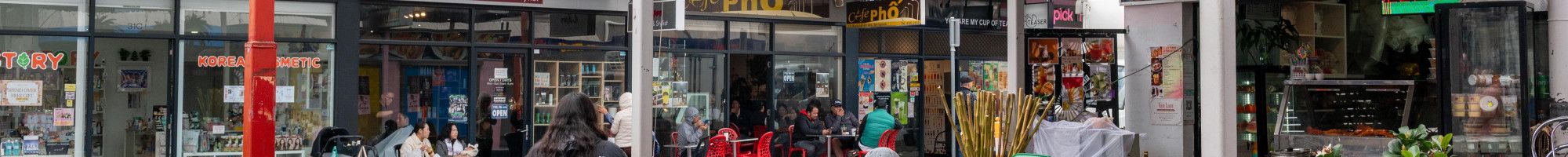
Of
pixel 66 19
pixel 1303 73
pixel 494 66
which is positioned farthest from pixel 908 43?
pixel 66 19

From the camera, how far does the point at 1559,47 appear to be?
9.89m

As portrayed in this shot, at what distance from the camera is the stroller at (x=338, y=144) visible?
1347 cm

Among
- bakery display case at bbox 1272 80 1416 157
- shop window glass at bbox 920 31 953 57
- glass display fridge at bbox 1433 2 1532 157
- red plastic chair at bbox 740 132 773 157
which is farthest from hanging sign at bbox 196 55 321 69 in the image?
glass display fridge at bbox 1433 2 1532 157

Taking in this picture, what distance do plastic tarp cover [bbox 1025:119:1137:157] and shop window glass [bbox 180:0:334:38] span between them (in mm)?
6344

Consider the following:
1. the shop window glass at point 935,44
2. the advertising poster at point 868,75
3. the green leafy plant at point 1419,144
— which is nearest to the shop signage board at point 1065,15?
the shop window glass at point 935,44

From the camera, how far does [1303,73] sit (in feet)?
38.0

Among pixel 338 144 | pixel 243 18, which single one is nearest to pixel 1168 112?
pixel 338 144

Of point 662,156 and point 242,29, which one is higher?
point 242,29

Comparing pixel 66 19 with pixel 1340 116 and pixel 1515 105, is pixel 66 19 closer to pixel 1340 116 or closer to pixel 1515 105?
pixel 1340 116

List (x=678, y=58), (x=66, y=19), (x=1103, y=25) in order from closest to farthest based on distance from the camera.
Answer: (x=66, y=19), (x=678, y=58), (x=1103, y=25)

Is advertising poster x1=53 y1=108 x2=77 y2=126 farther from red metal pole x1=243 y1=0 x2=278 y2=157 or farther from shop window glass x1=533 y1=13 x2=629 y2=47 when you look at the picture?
red metal pole x1=243 y1=0 x2=278 y2=157

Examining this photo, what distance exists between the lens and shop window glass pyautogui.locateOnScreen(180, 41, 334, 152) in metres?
13.3

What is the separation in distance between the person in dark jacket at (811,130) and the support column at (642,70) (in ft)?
24.0

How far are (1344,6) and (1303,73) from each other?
550 millimetres
